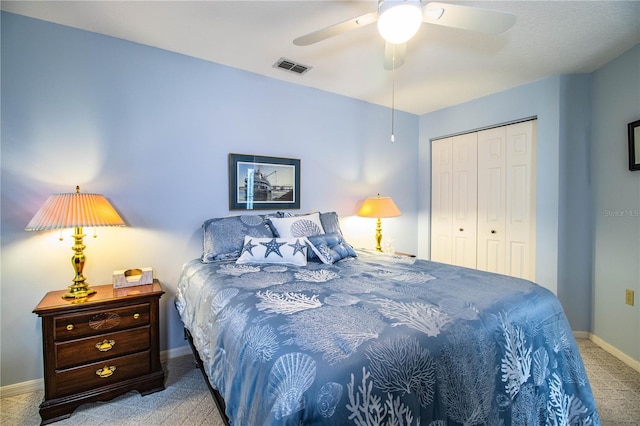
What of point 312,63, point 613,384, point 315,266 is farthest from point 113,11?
point 613,384

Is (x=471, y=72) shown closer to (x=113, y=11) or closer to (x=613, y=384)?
(x=613, y=384)

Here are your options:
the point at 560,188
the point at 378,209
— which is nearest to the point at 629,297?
the point at 560,188

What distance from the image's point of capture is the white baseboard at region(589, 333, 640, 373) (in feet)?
7.39

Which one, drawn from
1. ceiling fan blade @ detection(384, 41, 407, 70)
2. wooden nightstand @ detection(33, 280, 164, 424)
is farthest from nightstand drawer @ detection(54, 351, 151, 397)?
ceiling fan blade @ detection(384, 41, 407, 70)

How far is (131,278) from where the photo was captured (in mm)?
2057

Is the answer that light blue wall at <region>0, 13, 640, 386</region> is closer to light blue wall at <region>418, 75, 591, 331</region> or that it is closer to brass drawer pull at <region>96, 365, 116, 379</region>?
light blue wall at <region>418, 75, 591, 331</region>

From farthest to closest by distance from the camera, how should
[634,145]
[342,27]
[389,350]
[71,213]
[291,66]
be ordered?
[291,66] < [634,145] < [71,213] < [342,27] < [389,350]

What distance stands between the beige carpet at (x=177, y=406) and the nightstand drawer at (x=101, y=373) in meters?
0.15

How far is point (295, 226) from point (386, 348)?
1661 millimetres

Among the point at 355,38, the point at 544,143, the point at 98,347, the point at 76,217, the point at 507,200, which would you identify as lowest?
the point at 98,347

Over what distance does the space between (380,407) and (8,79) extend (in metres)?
2.86

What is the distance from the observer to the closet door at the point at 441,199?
12.8 ft

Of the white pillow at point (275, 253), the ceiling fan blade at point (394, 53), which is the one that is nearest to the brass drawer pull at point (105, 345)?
the white pillow at point (275, 253)

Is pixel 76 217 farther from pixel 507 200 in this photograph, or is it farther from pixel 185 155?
pixel 507 200
